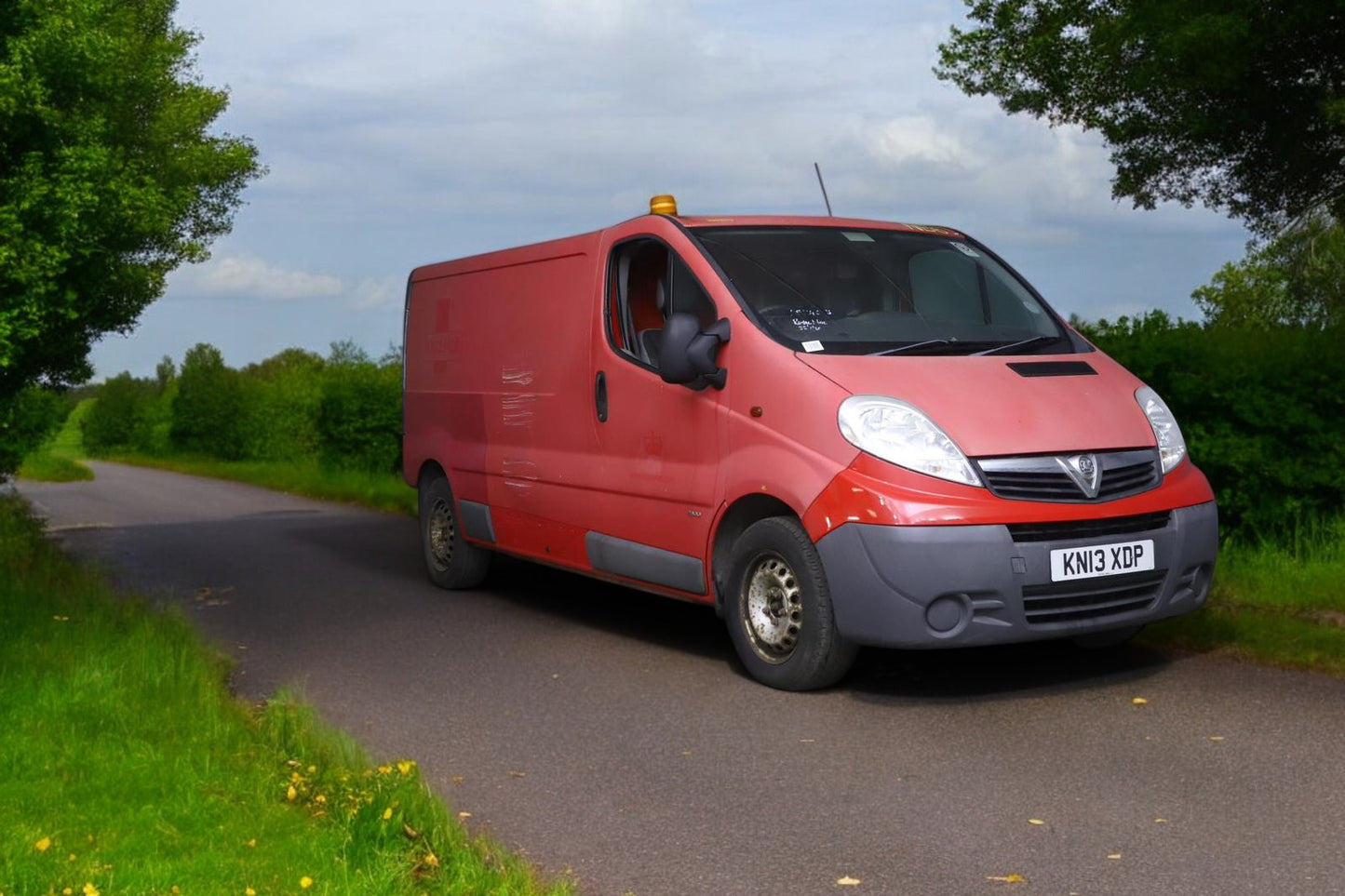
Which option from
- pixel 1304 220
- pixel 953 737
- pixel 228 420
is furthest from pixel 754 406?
pixel 228 420

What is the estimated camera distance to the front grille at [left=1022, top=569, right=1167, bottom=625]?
6.73 meters

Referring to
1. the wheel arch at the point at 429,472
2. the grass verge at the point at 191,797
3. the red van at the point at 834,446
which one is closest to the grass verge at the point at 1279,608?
the red van at the point at 834,446

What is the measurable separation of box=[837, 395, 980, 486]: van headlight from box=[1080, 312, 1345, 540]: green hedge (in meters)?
3.24

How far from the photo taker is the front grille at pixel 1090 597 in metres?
6.73

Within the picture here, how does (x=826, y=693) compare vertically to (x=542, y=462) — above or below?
below

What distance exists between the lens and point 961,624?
668cm

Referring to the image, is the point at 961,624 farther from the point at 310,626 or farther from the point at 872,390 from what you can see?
the point at 310,626

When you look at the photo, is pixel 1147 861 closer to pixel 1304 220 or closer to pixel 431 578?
pixel 431 578

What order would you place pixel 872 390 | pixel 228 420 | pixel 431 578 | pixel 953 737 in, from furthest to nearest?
pixel 228 420, pixel 431 578, pixel 872 390, pixel 953 737

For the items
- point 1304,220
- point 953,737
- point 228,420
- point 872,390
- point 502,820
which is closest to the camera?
point 502,820

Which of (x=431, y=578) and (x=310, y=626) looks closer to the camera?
(x=310, y=626)

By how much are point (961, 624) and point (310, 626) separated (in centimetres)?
440

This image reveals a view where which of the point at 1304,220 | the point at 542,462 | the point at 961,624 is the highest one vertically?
the point at 1304,220

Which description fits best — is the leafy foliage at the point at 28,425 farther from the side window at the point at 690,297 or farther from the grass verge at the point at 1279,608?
the grass verge at the point at 1279,608
